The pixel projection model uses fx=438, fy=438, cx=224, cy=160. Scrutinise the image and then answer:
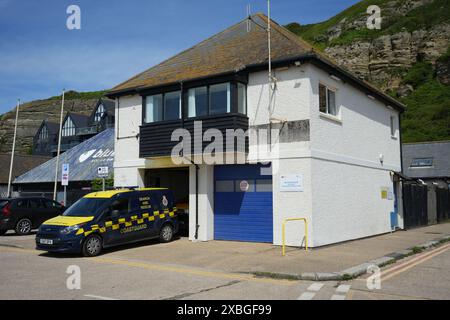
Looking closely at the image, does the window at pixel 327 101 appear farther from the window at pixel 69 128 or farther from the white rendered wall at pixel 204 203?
the window at pixel 69 128

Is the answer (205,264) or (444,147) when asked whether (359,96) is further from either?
(444,147)

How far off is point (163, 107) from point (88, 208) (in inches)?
191

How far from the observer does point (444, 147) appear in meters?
38.1

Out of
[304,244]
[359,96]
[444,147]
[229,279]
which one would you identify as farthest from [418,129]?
[229,279]

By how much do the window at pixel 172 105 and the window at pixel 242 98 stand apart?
2.30 meters

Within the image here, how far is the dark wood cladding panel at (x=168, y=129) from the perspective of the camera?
1403cm

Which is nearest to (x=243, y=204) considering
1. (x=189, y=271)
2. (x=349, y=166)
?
A: (x=349, y=166)

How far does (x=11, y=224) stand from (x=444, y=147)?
114 ft

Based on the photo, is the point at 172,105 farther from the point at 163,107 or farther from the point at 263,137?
the point at 263,137

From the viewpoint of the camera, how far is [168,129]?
15.3 m

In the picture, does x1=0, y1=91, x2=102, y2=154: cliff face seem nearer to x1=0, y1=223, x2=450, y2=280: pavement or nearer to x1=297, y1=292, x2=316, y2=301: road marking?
x1=0, y1=223, x2=450, y2=280: pavement

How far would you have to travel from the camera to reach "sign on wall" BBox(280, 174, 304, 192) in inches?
530

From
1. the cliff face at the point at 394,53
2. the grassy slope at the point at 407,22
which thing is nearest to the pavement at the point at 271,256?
the cliff face at the point at 394,53

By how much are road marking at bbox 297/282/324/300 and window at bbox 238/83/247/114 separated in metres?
7.42
